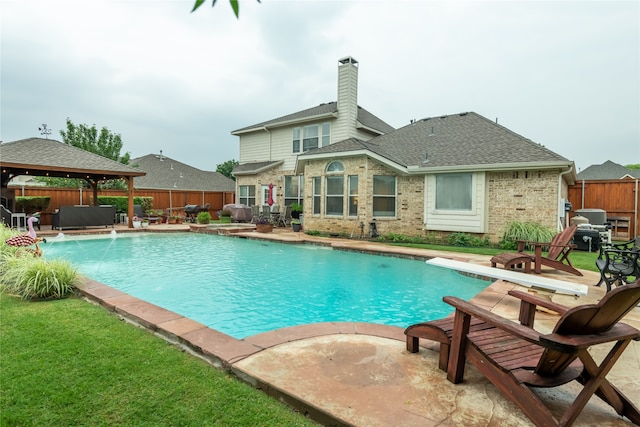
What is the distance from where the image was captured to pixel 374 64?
1769 cm

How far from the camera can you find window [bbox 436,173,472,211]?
11438 mm

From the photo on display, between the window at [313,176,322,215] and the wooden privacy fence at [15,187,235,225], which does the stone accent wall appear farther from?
the wooden privacy fence at [15,187,235,225]

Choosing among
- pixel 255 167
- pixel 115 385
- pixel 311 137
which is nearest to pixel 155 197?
pixel 255 167

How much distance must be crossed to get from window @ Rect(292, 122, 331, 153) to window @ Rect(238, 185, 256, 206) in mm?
3748

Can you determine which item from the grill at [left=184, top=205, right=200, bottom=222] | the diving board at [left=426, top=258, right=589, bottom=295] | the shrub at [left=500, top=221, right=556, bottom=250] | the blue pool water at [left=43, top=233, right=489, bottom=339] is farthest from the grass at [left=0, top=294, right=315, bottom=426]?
the grill at [left=184, top=205, right=200, bottom=222]

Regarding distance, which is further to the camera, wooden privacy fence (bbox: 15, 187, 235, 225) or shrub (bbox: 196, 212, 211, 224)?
shrub (bbox: 196, 212, 211, 224)

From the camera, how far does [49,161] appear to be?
1383 cm

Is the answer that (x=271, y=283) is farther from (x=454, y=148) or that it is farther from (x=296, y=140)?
(x=296, y=140)

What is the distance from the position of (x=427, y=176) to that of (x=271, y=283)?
776 cm

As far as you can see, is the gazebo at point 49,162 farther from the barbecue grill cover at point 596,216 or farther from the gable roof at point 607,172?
the gable roof at point 607,172

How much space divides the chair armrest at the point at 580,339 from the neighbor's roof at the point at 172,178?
89.9 feet

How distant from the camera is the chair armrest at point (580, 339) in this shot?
5.71 ft

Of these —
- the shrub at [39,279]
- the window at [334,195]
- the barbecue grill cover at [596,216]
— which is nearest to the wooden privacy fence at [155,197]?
the window at [334,195]

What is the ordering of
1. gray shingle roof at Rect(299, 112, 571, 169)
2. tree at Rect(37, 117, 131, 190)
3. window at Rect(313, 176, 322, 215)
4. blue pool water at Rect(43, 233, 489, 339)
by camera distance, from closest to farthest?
blue pool water at Rect(43, 233, 489, 339) < gray shingle roof at Rect(299, 112, 571, 169) < window at Rect(313, 176, 322, 215) < tree at Rect(37, 117, 131, 190)
